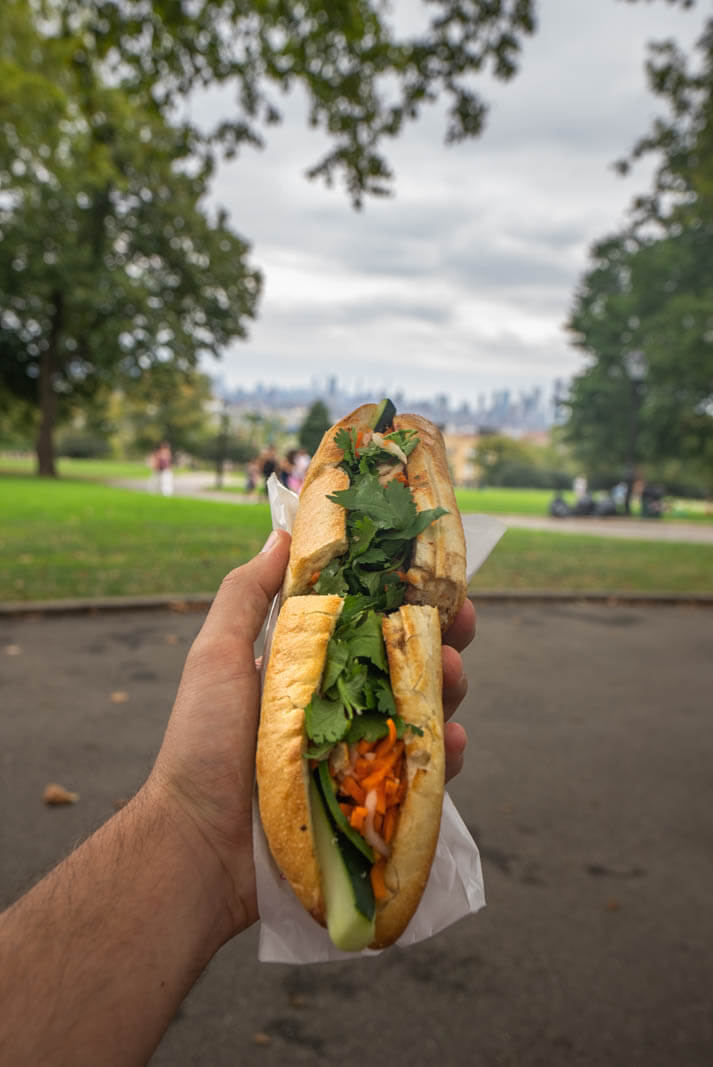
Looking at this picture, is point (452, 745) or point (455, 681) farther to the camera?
point (455, 681)

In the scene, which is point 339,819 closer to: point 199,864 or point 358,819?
point 358,819

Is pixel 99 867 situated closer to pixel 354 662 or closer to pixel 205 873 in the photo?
pixel 205 873

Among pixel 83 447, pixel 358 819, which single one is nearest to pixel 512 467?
pixel 83 447

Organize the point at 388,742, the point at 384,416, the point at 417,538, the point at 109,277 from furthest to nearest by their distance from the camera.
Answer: the point at 109,277 < the point at 384,416 < the point at 417,538 < the point at 388,742

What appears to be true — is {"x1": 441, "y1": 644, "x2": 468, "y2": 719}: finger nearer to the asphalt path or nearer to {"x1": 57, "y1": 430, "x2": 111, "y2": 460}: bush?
the asphalt path

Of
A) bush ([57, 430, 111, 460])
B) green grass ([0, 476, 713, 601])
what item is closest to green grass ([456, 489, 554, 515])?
green grass ([0, 476, 713, 601])

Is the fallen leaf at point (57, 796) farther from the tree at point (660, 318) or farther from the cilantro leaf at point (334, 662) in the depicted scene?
the tree at point (660, 318)

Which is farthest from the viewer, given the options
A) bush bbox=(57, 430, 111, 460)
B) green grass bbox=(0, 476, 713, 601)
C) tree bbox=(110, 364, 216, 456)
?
bush bbox=(57, 430, 111, 460)
